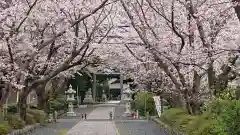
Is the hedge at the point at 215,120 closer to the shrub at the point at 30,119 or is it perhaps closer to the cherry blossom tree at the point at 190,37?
the cherry blossom tree at the point at 190,37

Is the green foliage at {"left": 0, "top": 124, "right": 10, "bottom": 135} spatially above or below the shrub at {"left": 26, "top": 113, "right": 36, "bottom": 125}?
below

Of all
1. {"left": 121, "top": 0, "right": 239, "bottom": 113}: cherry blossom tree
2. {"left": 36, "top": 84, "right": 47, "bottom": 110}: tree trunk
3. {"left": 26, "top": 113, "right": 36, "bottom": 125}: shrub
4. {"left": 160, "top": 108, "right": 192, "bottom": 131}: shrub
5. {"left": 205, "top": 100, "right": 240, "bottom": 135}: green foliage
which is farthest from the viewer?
{"left": 36, "top": 84, "right": 47, "bottom": 110}: tree trunk

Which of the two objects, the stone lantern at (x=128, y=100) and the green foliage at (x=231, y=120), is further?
the stone lantern at (x=128, y=100)

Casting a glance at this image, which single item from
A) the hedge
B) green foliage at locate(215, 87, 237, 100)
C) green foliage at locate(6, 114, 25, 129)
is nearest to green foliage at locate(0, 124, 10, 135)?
green foliage at locate(6, 114, 25, 129)

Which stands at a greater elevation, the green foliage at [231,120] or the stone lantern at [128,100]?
the stone lantern at [128,100]

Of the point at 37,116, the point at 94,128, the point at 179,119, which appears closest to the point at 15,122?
the point at 94,128

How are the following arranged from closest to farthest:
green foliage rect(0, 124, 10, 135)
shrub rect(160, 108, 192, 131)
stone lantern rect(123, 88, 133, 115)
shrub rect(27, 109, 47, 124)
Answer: green foliage rect(0, 124, 10, 135) < shrub rect(160, 108, 192, 131) < shrub rect(27, 109, 47, 124) < stone lantern rect(123, 88, 133, 115)

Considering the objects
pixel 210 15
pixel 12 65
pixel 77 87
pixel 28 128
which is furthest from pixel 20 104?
pixel 77 87

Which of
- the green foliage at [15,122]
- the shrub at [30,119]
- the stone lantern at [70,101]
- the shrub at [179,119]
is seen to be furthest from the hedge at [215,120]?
the stone lantern at [70,101]

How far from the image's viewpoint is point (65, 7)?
16078 millimetres

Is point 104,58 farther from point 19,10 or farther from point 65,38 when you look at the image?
point 19,10

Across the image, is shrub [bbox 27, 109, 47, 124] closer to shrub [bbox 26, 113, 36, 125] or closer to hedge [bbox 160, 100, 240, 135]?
shrub [bbox 26, 113, 36, 125]

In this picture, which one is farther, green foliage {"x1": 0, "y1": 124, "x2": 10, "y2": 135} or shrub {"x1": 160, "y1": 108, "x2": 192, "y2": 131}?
shrub {"x1": 160, "y1": 108, "x2": 192, "y2": 131}

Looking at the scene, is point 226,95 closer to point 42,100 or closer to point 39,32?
point 39,32
